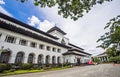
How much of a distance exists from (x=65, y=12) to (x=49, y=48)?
30317 mm

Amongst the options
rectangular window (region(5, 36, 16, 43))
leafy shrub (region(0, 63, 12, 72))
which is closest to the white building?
rectangular window (region(5, 36, 16, 43))

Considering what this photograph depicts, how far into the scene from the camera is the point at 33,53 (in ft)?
96.6

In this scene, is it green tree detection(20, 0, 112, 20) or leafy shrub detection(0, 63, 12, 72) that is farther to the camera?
leafy shrub detection(0, 63, 12, 72)

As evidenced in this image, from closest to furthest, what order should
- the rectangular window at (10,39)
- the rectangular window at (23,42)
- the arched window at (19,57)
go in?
the rectangular window at (10,39) → the arched window at (19,57) → the rectangular window at (23,42)

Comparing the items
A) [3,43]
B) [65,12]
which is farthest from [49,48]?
[65,12]

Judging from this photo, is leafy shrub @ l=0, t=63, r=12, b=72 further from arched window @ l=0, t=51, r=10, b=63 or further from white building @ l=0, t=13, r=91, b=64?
arched window @ l=0, t=51, r=10, b=63

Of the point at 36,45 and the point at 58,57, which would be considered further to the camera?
the point at 58,57

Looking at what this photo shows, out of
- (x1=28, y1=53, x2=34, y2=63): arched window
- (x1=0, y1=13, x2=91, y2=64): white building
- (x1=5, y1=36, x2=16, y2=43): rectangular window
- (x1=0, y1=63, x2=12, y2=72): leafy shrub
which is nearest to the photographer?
(x1=0, y1=63, x2=12, y2=72): leafy shrub

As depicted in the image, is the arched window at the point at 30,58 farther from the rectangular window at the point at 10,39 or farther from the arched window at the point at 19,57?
the rectangular window at the point at 10,39

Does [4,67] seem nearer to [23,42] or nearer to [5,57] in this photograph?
[5,57]

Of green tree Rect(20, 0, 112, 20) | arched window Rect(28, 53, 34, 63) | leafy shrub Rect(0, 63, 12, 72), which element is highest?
green tree Rect(20, 0, 112, 20)

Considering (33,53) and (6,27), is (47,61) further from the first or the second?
(6,27)

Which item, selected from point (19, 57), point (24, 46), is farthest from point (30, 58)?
point (24, 46)

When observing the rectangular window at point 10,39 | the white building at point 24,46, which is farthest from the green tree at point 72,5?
the rectangular window at point 10,39
